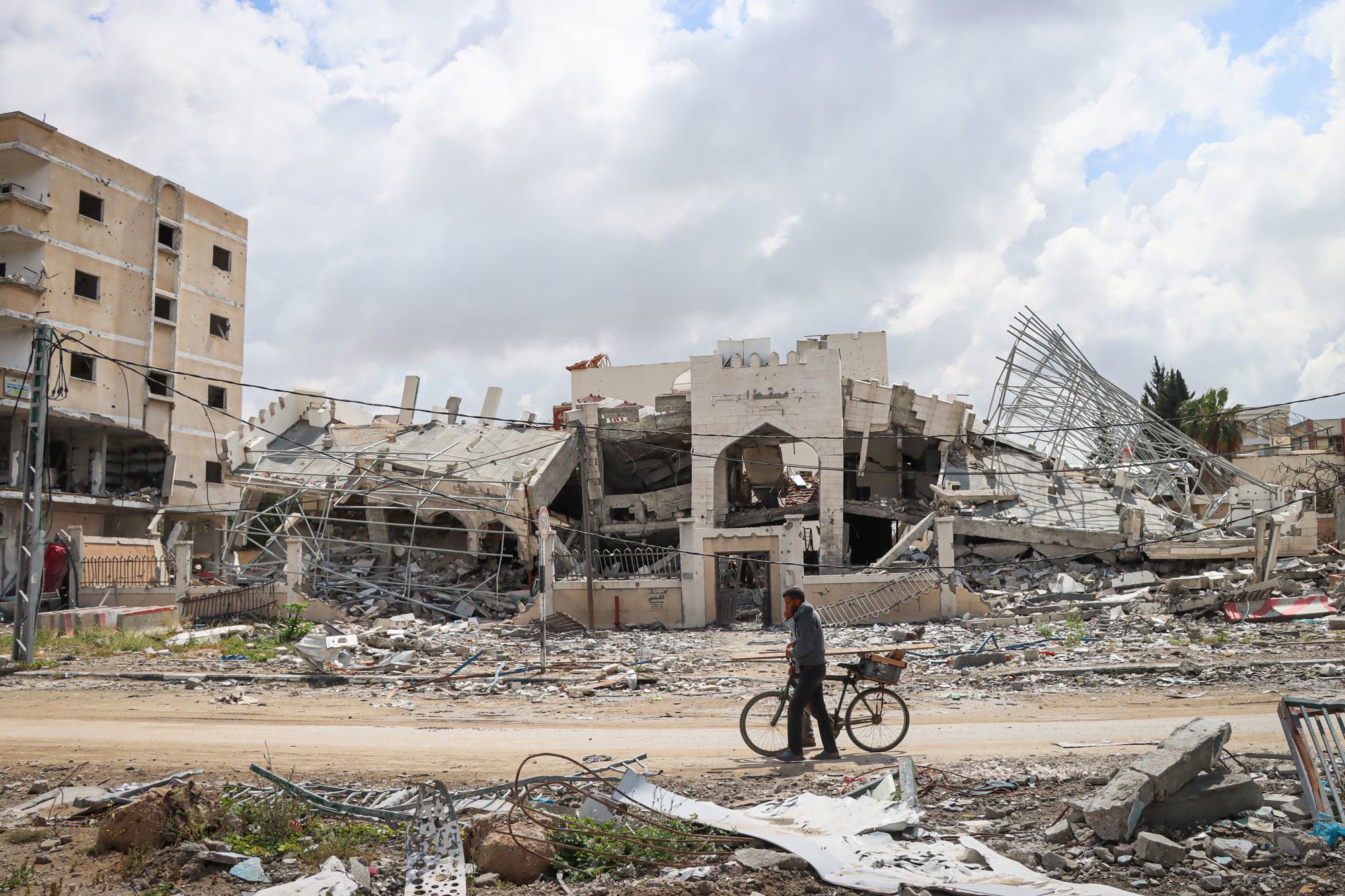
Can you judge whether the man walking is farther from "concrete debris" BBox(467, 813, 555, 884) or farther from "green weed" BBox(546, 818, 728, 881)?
"concrete debris" BBox(467, 813, 555, 884)

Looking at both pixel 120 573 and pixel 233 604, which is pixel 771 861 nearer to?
pixel 233 604

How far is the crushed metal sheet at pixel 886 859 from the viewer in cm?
538

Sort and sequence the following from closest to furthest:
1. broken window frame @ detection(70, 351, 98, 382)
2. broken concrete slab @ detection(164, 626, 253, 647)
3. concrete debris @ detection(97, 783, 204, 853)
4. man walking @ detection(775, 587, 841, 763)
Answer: concrete debris @ detection(97, 783, 204, 853)
man walking @ detection(775, 587, 841, 763)
broken concrete slab @ detection(164, 626, 253, 647)
broken window frame @ detection(70, 351, 98, 382)

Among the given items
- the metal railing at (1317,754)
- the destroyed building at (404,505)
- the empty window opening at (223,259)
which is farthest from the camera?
the empty window opening at (223,259)

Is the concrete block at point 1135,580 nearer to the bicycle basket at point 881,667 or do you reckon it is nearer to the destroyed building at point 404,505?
the destroyed building at point 404,505

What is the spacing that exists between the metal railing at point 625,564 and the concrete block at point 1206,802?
70.2 ft

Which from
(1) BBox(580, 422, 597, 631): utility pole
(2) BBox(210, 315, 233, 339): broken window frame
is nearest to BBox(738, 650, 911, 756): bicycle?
(1) BBox(580, 422, 597, 631): utility pole

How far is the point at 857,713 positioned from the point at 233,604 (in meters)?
21.0

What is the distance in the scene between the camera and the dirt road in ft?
30.5

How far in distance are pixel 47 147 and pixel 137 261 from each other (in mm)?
5148

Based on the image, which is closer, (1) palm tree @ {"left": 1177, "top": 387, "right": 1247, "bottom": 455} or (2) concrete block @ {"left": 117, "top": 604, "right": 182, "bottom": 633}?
(2) concrete block @ {"left": 117, "top": 604, "right": 182, "bottom": 633}

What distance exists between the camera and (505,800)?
7.46 meters

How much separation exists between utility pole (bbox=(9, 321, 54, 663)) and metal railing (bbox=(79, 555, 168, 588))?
26.8 feet

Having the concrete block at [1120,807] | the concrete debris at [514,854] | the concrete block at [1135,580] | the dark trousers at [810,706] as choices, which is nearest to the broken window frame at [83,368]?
the concrete block at [1135,580]
